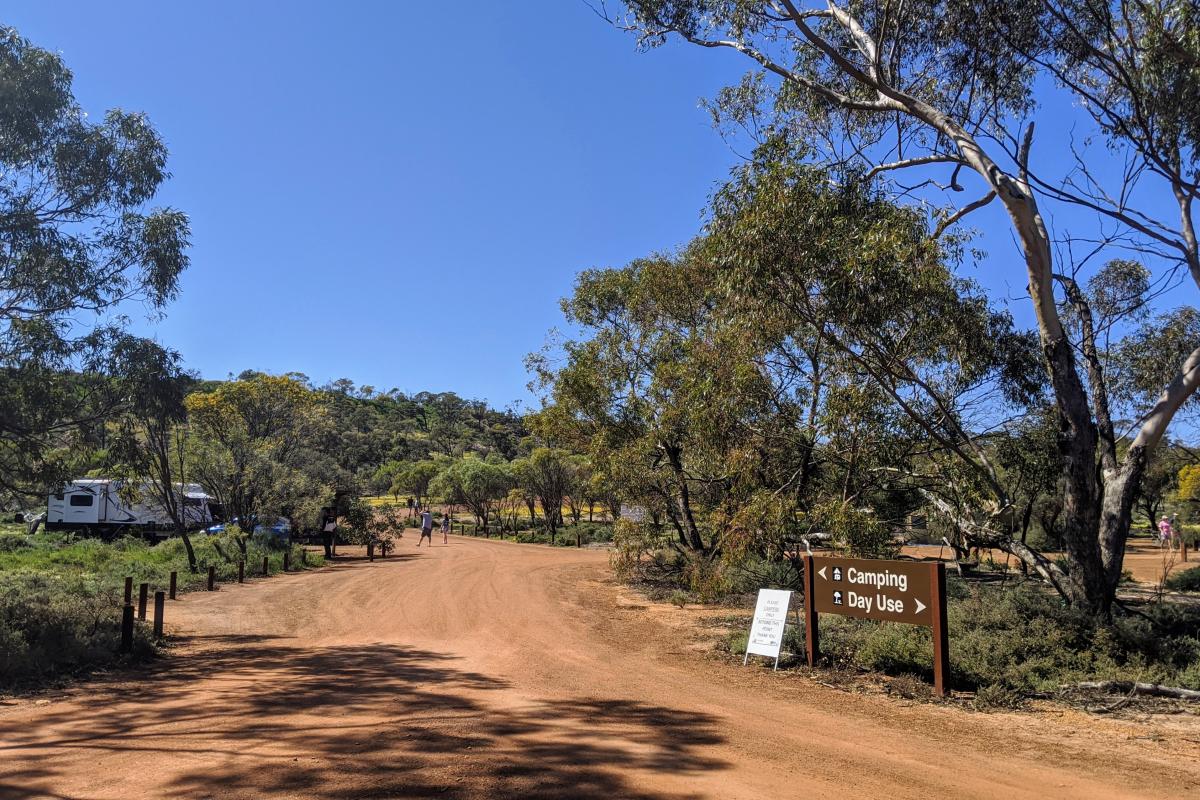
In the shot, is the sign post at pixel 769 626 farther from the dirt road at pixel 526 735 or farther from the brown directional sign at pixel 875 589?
the brown directional sign at pixel 875 589

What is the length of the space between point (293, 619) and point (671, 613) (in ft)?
25.4

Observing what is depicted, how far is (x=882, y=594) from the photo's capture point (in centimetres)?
973

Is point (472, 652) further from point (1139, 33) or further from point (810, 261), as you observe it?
point (1139, 33)

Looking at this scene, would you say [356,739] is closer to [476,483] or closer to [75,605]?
[75,605]

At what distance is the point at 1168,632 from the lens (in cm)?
1123

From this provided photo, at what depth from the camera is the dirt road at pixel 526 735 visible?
18.3 feet

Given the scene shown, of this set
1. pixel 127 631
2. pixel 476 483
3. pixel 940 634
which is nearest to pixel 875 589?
pixel 940 634

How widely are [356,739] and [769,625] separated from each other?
242 inches

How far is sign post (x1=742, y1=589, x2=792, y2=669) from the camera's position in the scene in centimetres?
1072

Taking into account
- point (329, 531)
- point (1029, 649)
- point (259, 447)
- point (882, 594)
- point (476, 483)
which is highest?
point (259, 447)

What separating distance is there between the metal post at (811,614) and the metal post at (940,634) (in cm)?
191

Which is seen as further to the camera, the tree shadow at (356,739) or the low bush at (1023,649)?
the low bush at (1023,649)

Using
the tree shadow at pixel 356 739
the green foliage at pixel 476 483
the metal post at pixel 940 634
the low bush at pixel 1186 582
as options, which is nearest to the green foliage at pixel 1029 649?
the metal post at pixel 940 634

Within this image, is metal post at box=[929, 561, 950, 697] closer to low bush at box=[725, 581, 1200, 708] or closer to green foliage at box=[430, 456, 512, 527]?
low bush at box=[725, 581, 1200, 708]
